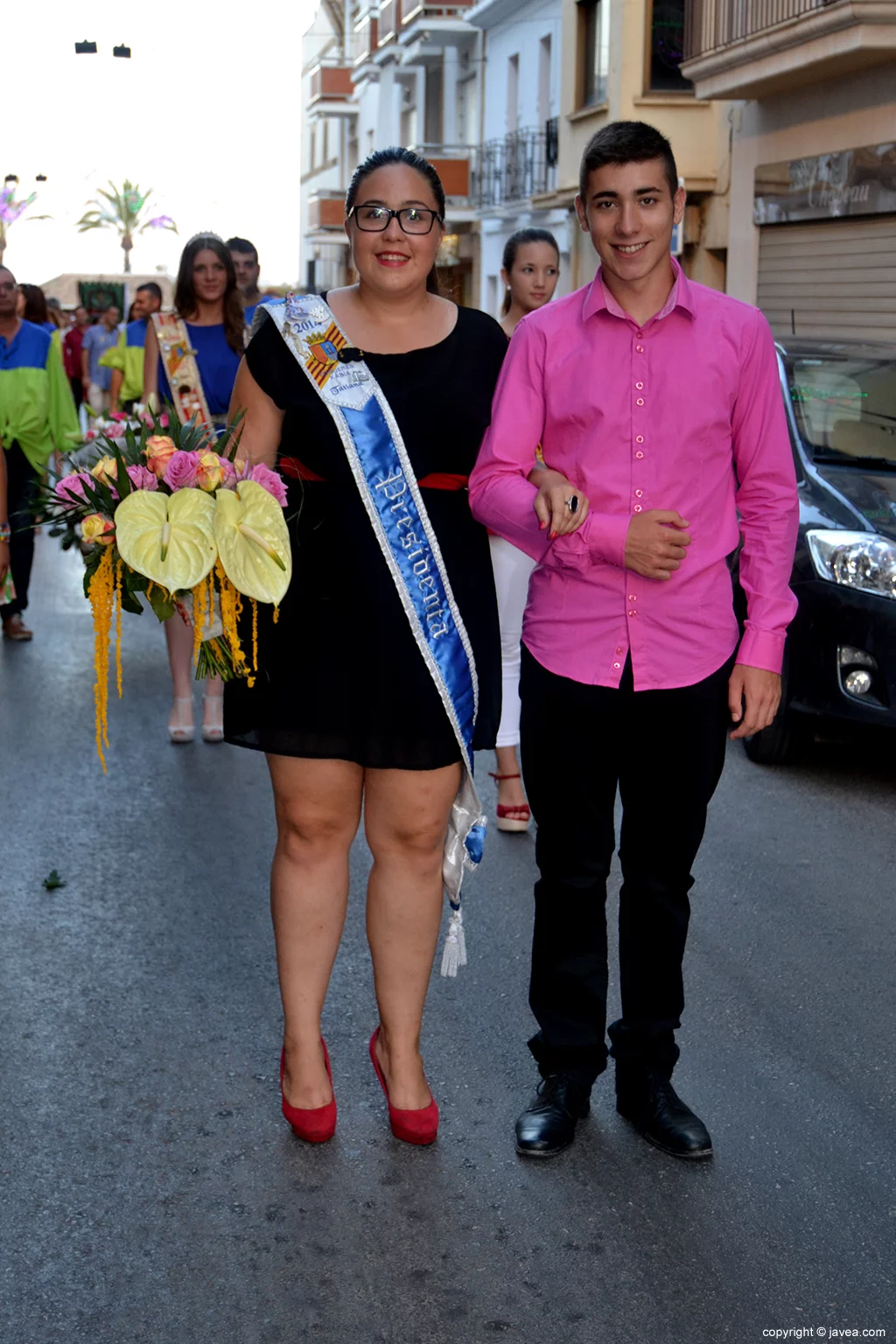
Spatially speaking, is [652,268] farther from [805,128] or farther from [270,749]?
[805,128]

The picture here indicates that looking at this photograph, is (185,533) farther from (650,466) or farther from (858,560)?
(858,560)

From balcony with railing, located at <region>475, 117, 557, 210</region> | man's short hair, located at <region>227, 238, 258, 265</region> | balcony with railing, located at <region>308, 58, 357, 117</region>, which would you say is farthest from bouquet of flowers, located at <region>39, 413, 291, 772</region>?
balcony with railing, located at <region>308, 58, 357, 117</region>

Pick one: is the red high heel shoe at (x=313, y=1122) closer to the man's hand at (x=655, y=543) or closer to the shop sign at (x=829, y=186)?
the man's hand at (x=655, y=543)

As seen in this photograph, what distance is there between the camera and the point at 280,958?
404 centimetres

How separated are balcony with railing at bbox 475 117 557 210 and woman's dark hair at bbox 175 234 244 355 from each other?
79.7ft

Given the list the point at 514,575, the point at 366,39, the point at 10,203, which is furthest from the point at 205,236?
the point at 10,203

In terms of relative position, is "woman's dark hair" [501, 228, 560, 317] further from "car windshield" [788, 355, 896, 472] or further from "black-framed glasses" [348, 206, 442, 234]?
"black-framed glasses" [348, 206, 442, 234]

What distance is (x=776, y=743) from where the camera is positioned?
8023mm

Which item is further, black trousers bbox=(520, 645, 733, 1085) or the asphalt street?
black trousers bbox=(520, 645, 733, 1085)

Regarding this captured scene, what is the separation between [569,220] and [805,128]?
10.9 m

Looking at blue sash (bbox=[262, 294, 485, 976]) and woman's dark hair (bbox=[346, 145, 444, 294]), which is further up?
woman's dark hair (bbox=[346, 145, 444, 294])

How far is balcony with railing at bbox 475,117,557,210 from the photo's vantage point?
32.1 meters

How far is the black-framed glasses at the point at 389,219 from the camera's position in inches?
149

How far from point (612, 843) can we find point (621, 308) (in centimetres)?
115
